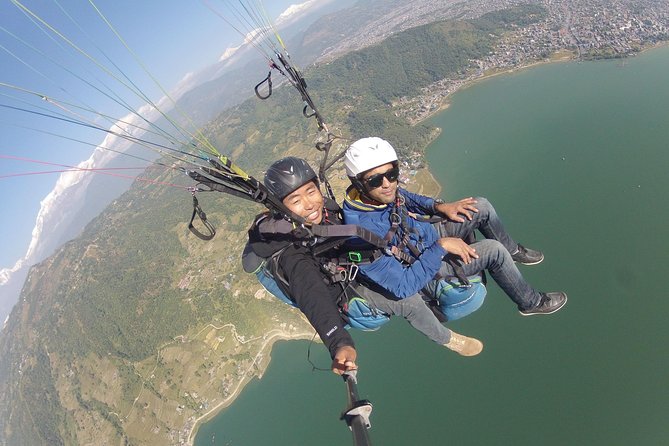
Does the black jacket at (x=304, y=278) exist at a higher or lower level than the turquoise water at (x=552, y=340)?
higher

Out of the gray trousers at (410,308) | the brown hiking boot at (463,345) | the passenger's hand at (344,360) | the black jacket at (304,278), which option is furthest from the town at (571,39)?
the passenger's hand at (344,360)

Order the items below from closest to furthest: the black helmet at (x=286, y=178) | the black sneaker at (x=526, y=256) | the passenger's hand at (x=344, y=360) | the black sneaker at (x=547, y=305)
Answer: the passenger's hand at (x=344, y=360)
the black helmet at (x=286, y=178)
the black sneaker at (x=547, y=305)
the black sneaker at (x=526, y=256)

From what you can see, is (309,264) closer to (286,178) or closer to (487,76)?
(286,178)

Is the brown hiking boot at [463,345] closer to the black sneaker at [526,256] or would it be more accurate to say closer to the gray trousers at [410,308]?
the gray trousers at [410,308]

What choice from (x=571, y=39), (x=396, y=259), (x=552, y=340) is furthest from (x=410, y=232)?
(x=571, y=39)

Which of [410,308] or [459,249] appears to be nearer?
[459,249]

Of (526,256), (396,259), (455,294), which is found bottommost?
(526,256)
